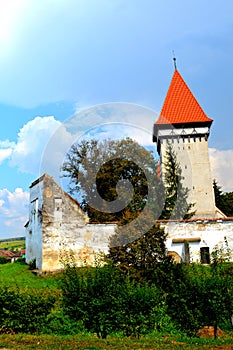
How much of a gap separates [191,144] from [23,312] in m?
29.2

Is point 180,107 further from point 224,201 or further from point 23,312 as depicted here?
point 23,312

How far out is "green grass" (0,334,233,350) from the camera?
7727 millimetres

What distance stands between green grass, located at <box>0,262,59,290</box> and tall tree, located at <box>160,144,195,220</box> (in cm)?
1067

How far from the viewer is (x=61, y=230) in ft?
64.0

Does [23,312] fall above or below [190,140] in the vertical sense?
below

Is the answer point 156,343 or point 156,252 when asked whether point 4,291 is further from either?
point 156,252

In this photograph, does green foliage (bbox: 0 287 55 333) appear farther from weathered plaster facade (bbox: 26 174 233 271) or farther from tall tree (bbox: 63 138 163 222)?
tall tree (bbox: 63 138 163 222)

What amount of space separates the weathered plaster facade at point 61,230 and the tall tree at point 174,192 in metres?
7.69

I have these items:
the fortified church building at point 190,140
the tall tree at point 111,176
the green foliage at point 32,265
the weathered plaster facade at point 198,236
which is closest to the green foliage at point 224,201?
the fortified church building at point 190,140

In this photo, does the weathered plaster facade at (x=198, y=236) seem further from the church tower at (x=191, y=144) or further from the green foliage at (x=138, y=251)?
the church tower at (x=191, y=144)

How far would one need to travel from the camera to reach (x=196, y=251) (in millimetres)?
19359

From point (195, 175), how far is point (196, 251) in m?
17.2

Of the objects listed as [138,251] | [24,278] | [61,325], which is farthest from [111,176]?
[61,325]

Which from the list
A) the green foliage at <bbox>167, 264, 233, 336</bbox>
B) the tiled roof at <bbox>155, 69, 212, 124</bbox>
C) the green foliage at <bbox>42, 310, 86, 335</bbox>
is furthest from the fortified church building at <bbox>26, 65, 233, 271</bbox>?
the tiled roof at <bbox>155, 69, 212, 124</bbox>
